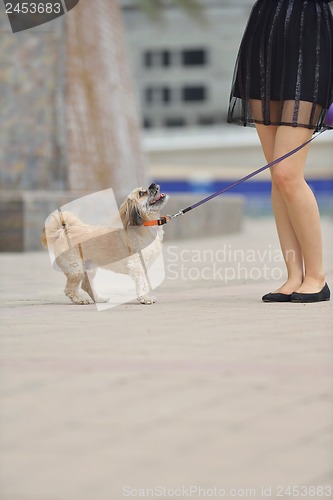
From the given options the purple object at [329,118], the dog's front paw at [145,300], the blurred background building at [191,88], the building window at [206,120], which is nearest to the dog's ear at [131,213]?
the dog's front paw at [145,300]

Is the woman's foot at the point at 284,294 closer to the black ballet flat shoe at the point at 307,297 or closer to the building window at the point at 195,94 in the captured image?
the black ballet flat shoe at the point at 307,297

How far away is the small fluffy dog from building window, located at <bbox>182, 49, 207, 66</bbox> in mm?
71364

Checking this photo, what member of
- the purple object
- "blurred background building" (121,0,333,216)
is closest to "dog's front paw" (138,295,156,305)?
the purple object

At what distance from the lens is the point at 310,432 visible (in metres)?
3.04

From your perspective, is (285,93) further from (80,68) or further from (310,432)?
(80,68)

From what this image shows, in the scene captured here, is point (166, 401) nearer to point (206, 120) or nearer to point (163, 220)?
point (163, 220)

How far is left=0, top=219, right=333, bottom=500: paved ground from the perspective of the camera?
258 cm

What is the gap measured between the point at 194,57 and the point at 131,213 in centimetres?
7266

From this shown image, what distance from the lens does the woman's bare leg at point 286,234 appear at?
669 cm

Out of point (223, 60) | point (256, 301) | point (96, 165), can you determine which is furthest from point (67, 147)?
point (223, 60)

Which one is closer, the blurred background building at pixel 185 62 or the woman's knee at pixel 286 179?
the woman's knee at pixel 286 179

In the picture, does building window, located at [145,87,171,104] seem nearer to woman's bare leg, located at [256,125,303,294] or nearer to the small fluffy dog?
the small fluffy dog

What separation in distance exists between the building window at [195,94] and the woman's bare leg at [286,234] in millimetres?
72586

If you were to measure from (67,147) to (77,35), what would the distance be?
1610 mm
